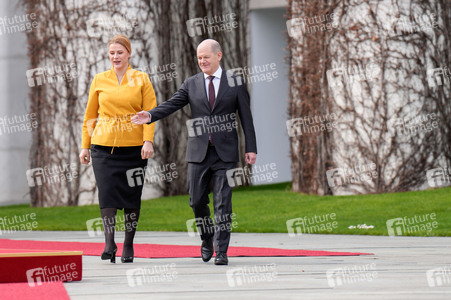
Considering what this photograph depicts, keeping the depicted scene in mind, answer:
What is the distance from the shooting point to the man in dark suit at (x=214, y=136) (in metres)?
6.81

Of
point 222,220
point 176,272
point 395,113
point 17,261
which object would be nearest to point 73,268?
point 17,261

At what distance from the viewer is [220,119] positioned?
6836mm

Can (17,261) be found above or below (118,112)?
below

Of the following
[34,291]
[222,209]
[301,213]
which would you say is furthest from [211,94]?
[301,213]

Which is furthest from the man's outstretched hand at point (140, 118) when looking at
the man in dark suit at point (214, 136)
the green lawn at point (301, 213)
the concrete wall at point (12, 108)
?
the concrete wall at point (12, 108)

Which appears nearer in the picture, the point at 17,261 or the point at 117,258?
the point at 17,261

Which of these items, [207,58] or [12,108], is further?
[12,108]

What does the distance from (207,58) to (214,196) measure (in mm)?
1084

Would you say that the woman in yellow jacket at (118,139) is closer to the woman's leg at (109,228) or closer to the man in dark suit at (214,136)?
the woman's leg at (109,228)

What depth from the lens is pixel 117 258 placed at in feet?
24.6

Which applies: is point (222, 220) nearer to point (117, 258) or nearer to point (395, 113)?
point (117, 258)

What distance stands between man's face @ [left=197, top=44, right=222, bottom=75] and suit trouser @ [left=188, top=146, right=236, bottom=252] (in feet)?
2.04

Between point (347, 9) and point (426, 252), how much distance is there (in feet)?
20.2

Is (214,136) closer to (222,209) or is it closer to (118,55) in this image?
(222,209)
